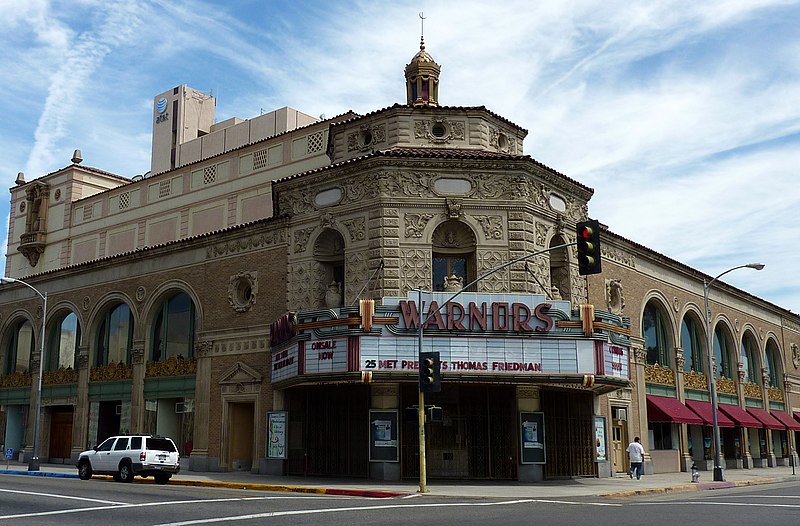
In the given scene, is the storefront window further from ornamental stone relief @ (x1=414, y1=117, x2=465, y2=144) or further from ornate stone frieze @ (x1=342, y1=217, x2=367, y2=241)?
ornate stone frieze @ (x1=342, y1=217, x2=367, y2=241)

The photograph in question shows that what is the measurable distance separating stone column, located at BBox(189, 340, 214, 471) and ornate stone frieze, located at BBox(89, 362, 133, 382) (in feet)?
18.5

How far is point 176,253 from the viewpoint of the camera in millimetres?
41844

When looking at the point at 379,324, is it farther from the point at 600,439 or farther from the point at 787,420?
the point at 787,420

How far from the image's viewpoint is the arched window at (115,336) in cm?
4397

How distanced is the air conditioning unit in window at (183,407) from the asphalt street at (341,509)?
13.0 metres

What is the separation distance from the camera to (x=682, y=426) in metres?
43.5

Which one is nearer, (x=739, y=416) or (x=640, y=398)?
(x=640, y=398)

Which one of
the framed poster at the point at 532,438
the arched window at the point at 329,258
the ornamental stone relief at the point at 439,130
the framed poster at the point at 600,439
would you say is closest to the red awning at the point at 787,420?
the framed poster at the point at 600,439

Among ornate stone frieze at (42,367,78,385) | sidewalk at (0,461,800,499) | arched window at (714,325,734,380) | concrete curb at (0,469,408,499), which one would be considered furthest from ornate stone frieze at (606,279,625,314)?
ornate stone frieze at (42,367,78,385)

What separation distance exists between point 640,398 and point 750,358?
757 inches

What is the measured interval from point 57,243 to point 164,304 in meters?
19.5

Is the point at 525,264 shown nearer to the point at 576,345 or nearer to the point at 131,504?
the point at 576,345

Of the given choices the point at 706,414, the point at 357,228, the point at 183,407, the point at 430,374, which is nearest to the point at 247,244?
the point at 357,228

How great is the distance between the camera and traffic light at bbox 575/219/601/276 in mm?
21156
